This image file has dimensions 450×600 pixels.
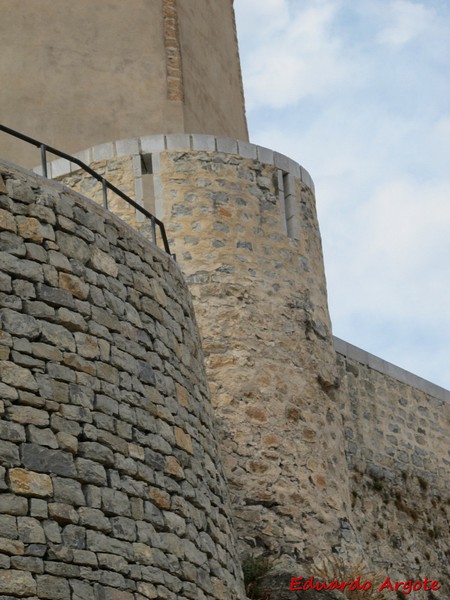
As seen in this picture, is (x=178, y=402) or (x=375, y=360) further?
(x=375, y=360)

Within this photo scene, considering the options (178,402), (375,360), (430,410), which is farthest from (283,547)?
(430,410)

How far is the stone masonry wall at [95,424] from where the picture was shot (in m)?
8.34

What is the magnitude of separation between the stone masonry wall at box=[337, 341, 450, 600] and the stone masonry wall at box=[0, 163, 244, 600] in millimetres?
4488

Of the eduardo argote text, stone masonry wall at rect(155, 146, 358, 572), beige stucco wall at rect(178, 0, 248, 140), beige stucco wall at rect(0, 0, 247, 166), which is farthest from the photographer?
beige stucco wall at rect(178, 0, 248, 140)

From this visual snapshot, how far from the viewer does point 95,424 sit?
9008 millimetres

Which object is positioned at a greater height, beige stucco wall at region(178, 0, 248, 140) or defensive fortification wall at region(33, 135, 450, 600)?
beige stucco wall at region(178, 0, 248, 140)

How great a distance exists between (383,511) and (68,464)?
23.5 feet

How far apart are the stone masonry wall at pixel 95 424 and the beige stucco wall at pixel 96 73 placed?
5149 millimetres

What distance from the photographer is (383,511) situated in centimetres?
1524

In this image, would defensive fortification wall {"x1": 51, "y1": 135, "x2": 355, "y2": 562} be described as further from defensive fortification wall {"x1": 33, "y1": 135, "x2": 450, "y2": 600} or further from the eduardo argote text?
the eduardo argote text

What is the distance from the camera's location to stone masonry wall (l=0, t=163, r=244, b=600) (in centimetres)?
834

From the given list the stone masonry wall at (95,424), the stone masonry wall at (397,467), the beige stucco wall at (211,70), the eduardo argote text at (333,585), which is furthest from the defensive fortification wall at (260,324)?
the beige stucco wall at (211,70)

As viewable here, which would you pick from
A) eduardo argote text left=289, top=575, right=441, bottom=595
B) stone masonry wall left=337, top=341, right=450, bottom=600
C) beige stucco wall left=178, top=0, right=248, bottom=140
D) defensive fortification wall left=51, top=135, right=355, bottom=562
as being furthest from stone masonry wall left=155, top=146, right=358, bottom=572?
beige stucco wall left=178, top=0, right=248, bottom=140

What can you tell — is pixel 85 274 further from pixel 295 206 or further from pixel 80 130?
pixel 80 130
